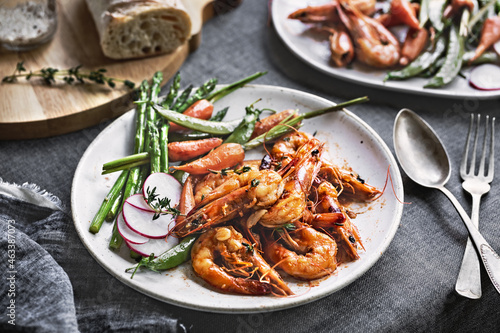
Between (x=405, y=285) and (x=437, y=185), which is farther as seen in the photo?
(x=437, y=185)

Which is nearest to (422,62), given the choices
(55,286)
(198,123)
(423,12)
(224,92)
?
(423,12)

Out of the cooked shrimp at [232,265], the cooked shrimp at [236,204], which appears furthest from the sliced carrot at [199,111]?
the cooked shrimp at [232,265]

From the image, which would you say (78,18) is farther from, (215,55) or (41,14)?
(215,55)

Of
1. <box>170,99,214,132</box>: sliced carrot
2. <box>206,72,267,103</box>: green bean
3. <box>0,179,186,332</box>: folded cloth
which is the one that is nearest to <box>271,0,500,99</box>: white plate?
<box>206,72,267,103</box>: green bean

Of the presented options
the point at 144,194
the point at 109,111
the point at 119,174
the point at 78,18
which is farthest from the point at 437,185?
the point at 78,18

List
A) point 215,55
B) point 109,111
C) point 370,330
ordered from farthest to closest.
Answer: point 215,55 < point 109,111 < point 370,330

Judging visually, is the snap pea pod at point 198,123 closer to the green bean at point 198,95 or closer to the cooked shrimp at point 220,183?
the green bean at point 198,95
